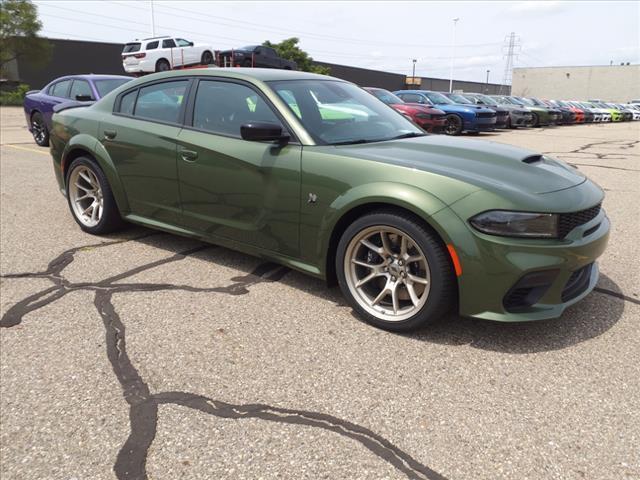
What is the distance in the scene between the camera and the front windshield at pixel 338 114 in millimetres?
3549

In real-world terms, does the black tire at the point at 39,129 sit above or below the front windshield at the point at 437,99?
below

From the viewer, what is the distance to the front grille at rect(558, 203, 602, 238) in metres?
Answer: 2.77

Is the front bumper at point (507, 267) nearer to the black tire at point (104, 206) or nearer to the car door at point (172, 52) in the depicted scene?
the black tire at point (104, 206)

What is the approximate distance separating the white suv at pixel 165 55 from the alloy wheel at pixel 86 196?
1925 cm

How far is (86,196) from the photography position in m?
5.00

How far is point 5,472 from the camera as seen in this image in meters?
1.99

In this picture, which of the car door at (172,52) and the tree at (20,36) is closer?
the car door at (172,52)

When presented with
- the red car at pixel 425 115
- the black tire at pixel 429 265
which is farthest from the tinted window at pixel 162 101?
the red car at pixel 425 115

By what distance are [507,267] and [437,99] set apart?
1647 centimetres

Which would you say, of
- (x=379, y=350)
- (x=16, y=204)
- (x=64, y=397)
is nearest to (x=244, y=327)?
(x=379, y=350)

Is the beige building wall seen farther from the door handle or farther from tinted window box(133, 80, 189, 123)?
the door handle

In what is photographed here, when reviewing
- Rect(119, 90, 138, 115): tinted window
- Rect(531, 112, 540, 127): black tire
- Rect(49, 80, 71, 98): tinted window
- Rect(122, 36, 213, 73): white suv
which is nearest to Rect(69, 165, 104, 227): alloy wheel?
Rect(119, 90, 138, 115): tinted window

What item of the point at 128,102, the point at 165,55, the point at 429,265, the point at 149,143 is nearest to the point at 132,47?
the point at 165,55

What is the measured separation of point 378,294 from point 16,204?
5.14 metres
